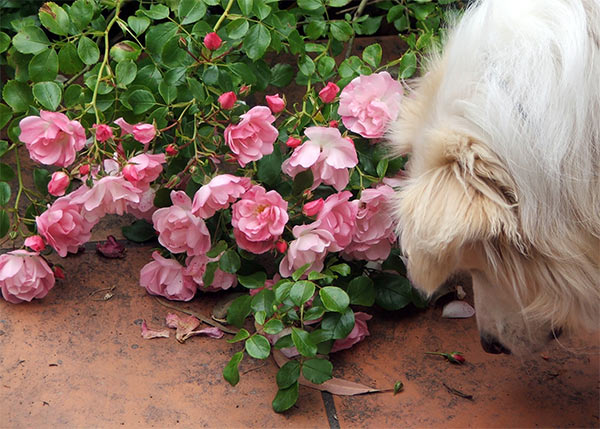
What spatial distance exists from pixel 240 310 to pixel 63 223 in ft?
1.41

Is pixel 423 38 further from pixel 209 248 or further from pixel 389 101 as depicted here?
pixel 209 248

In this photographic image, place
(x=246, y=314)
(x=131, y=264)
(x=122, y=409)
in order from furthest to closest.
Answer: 1. (x=131, y=264)
2. (x=246, y=314)
3. (x=122, y=409)

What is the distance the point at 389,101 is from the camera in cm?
167

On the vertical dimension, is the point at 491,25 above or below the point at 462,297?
above

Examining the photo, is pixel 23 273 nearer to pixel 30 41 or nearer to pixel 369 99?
pixel 30 41

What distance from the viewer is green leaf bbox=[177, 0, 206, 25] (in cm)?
164

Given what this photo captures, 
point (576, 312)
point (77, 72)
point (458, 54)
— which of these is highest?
point (458, 54)

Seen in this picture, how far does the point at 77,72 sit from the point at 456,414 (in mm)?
1122

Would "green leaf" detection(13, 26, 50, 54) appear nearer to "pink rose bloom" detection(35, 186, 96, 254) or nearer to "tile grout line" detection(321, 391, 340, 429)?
"pink rose bloom" detection(35, 186, 96, 254)

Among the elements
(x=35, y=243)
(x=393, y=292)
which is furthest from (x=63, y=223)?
(x=393, y=292)

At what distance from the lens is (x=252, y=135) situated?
5.21 feet

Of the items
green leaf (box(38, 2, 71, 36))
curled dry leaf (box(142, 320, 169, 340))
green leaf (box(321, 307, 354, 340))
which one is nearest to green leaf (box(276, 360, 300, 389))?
green leaf (box(321, 307, 354, 340))

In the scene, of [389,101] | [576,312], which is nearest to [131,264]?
[389,101]

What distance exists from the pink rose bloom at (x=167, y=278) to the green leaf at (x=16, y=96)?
17.3 inches
